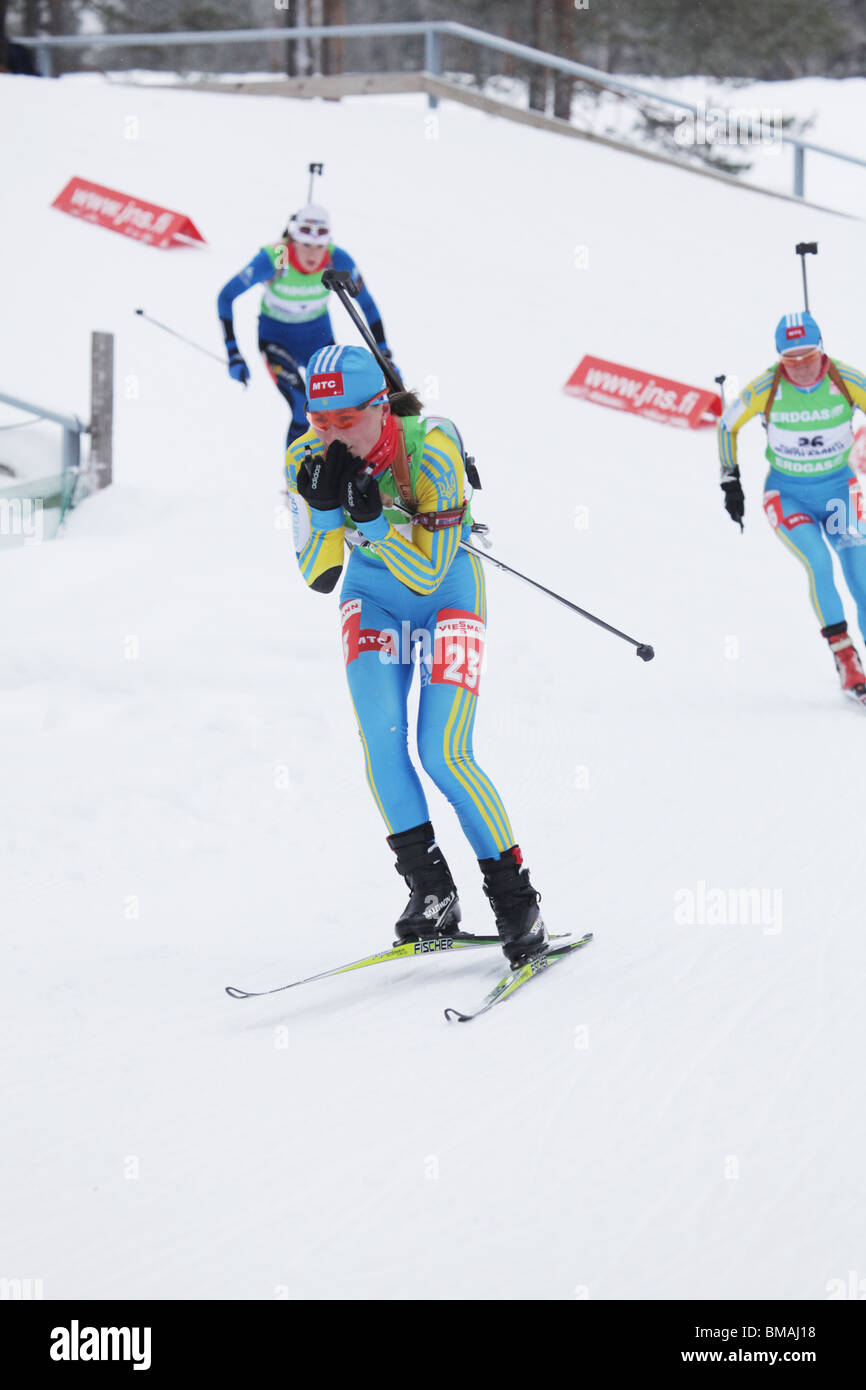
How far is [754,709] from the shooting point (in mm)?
7078

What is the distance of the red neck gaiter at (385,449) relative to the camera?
12.6 feet

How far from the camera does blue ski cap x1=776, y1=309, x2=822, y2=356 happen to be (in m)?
6.82

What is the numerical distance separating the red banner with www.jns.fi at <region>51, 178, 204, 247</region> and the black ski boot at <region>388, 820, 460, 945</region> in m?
12.7

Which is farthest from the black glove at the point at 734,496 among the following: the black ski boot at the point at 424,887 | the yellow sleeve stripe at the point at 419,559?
the black ski boot at the point at 424,887

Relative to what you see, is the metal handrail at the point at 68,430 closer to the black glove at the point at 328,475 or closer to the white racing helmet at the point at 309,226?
the white racing helmet at the point at 309,226

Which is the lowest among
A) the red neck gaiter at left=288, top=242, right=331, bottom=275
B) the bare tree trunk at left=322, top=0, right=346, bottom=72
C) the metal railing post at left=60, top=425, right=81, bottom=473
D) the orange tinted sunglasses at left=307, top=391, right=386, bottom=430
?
the metal railing post at left=60, top=425, right=81, bottom=473

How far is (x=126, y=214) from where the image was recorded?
15625mm

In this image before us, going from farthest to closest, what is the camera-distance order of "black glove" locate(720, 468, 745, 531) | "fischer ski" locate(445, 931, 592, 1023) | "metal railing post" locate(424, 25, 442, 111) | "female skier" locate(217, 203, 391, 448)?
"metal railing post" locate(424, 25, 442, 111), "female skier" locate(217, 203, 391, 448), "black glove" locate(720, 468, 745, 531), "fischer ski" locate(445, 931, 592, 1023)

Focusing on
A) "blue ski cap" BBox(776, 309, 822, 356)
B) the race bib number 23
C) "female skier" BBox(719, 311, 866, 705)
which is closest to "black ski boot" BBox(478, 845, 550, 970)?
the race bib number 23

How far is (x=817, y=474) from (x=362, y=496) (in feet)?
13.4

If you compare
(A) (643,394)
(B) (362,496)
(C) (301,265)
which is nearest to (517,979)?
(B) (362,496)

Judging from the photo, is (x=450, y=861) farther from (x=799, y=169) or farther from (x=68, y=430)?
(x=799, y=169)

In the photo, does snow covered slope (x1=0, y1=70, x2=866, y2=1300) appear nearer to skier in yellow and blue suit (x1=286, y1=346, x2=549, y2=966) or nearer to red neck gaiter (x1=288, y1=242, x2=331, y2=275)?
skier in yellow and blue suit (x1=286, y1=346, x2=549, y2=966)

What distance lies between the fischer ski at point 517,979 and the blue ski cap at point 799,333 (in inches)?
156
